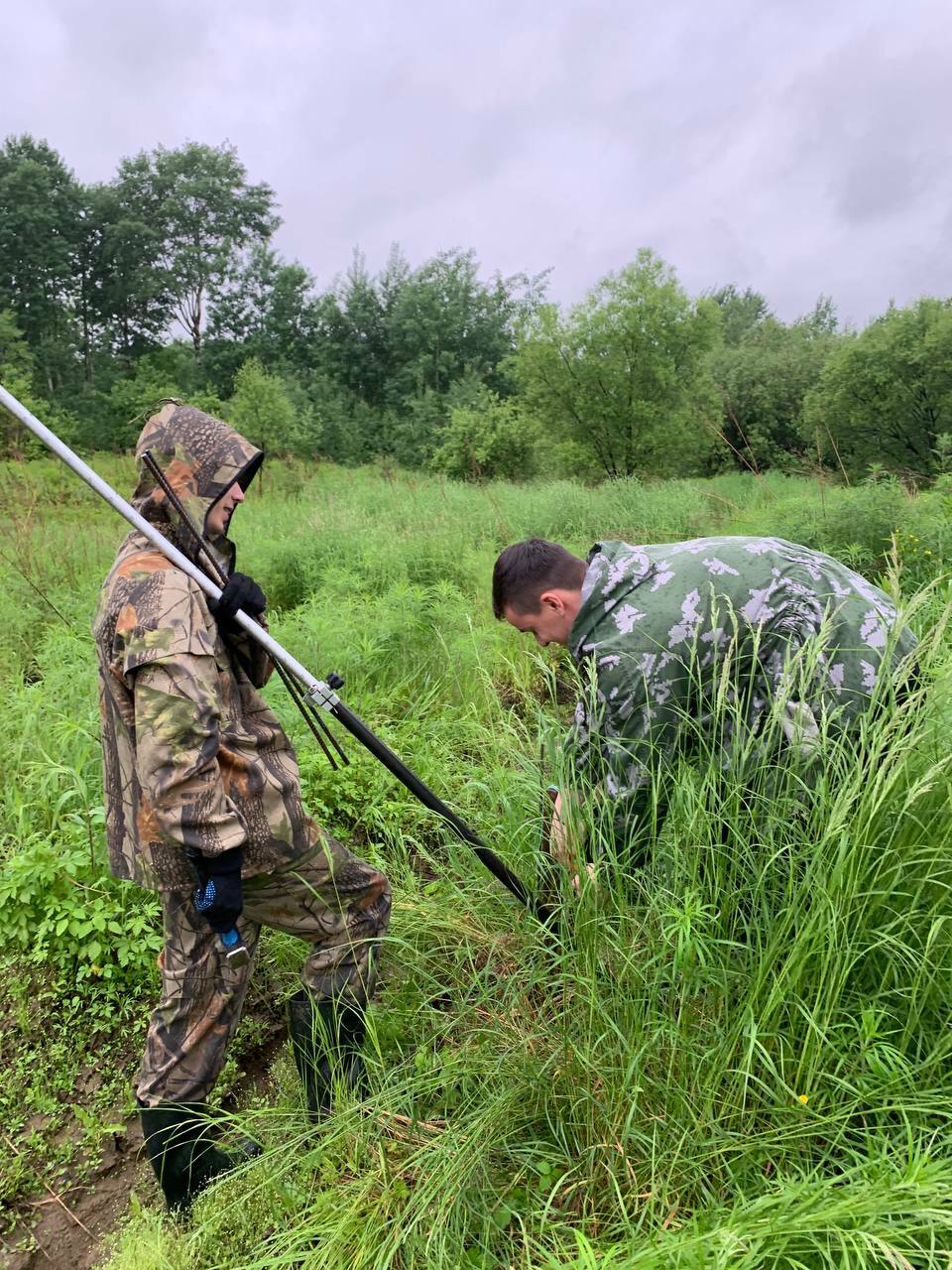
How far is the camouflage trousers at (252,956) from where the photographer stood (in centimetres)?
201

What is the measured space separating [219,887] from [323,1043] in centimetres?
68

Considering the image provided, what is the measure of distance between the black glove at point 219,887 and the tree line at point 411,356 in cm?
560

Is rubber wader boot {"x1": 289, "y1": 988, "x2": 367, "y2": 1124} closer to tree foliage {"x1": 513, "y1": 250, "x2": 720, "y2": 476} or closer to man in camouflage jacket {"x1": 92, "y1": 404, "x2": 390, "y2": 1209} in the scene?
man in camouflage jacket {"x1": 92, "y1": 404, "x2": 390, "y2": 1209}

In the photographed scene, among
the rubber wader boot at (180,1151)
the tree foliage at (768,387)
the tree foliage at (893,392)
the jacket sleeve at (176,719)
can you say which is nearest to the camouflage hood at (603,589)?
the jacket sleeve at (176,719)

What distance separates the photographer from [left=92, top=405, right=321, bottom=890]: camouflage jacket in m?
1.78

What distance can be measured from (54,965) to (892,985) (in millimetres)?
2790

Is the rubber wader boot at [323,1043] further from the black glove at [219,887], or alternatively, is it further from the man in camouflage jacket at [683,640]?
the man in camouflage jacket at [683,640]

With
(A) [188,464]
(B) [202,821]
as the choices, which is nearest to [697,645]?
(B) [202,821]

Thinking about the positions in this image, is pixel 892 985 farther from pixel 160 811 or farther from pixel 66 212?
pixel 66 212

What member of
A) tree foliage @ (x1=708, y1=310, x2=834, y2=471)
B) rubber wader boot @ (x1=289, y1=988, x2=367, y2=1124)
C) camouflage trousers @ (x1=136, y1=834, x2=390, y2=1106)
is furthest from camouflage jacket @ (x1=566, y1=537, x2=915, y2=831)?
tree foliage @ (x1=708, y1=310, x2=834, y2=471)

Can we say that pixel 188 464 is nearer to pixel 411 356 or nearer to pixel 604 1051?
pixel 604 1051

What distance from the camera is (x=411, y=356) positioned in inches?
1475

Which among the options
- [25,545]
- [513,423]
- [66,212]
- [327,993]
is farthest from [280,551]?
[66,212]

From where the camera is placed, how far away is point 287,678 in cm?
238
